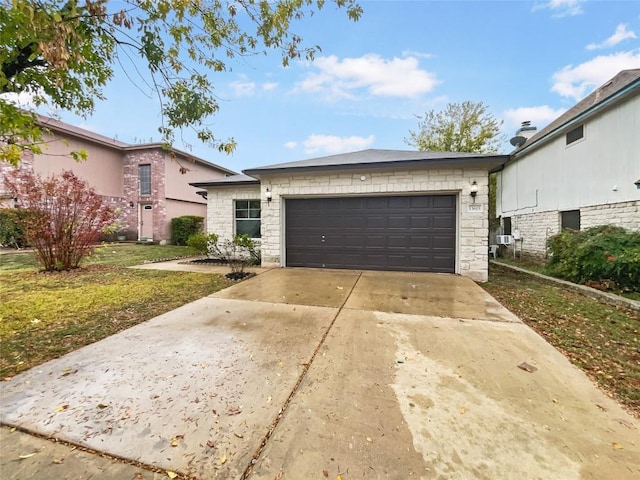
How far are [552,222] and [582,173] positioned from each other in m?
1.98

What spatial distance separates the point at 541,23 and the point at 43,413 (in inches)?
507

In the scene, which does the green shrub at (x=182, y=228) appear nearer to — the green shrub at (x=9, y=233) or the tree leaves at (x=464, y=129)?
the green shrub at (x=9, y=233)

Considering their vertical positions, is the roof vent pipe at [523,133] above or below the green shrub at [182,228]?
above

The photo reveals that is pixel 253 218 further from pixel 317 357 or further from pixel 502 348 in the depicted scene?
pixel 502 348

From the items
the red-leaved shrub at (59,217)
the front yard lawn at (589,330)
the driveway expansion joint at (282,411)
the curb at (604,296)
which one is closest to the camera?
the driveway expansion joint at (282,411)

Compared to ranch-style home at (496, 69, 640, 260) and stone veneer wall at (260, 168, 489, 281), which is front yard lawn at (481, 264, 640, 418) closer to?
stone veneer wall at (260, 168, 489, 281)

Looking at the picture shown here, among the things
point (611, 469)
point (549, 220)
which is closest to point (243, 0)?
point (611, 469)

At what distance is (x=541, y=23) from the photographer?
8180 mm

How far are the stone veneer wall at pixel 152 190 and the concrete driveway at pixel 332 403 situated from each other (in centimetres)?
1485

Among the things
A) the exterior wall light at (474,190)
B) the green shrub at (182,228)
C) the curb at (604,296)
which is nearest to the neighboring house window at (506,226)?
the curb at (604,296)

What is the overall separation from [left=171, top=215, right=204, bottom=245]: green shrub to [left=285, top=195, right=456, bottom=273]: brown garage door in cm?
1012

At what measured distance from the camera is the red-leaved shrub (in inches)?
272

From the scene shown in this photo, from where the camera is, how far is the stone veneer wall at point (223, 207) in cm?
1001

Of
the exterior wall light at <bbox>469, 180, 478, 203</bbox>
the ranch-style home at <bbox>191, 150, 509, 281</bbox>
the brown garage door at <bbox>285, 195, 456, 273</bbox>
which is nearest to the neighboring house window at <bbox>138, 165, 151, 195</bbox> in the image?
the ranch-style home at <bbox>191, 150, 509, 281</bbox>
